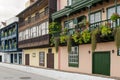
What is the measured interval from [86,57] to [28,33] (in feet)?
49.2

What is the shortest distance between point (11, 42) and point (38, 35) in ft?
65.3

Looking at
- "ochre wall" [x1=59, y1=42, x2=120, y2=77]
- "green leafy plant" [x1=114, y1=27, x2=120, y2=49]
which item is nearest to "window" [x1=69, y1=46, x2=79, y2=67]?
"ochre wall" [x1=59, y1=42, x2=120, y2=77]

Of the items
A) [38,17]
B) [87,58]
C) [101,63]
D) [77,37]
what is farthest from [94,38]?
[38,17]

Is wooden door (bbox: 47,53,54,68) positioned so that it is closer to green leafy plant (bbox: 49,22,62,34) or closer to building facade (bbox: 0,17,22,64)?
green leafy plant (bbox: 49,22,62,34)

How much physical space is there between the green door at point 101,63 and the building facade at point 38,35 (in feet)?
25.3

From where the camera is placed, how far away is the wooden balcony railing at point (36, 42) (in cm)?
2880

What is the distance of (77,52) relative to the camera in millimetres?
24500

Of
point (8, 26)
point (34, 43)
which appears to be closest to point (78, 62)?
point (34, 43)

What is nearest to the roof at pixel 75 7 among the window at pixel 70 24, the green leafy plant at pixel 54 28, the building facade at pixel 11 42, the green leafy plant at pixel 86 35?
the green leafy plant at pixel 54 28

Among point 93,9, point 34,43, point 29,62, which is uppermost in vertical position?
A: point 93,9

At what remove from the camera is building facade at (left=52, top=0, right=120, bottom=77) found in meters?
19.4

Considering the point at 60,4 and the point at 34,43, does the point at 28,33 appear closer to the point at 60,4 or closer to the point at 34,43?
the point at 34,43

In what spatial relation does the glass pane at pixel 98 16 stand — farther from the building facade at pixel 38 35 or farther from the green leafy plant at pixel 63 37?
the building facade at pixel 38 35

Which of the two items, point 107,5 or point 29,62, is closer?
point 107,5
